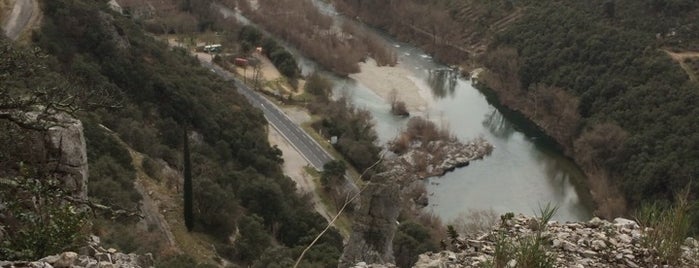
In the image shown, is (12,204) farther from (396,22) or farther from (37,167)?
(396,22)

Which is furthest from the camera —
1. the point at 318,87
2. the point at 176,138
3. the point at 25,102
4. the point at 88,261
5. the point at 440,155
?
the point at 318,87

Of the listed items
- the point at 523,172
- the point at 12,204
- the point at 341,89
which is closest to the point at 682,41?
the point at 523,172

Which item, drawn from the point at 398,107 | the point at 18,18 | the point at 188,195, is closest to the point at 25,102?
the point at 188,195

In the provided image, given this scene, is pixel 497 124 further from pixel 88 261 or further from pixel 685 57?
pixel 88 261

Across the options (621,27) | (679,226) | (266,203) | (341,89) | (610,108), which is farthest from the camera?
(341,89)

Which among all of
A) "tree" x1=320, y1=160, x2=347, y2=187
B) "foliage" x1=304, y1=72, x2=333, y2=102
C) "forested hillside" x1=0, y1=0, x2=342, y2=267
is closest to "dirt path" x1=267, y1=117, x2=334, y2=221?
"tree" x1=320, y1=160, x2=347, y2=187

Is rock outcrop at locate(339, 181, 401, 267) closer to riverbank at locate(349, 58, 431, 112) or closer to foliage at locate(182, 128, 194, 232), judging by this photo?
foliage at locate(182, 128, 194, 232)
